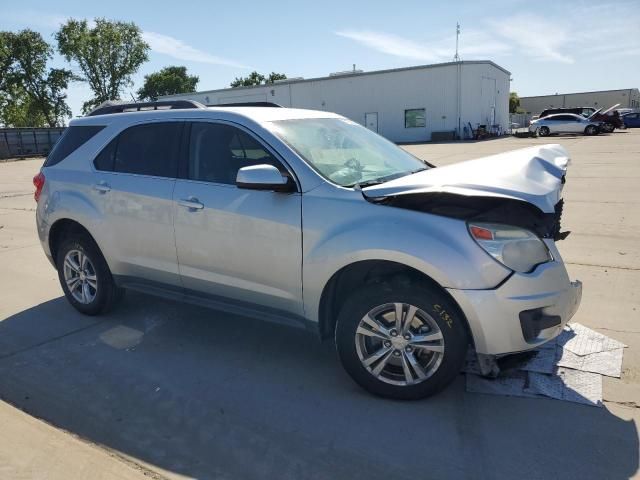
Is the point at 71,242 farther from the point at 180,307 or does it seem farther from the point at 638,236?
the point at 638,236

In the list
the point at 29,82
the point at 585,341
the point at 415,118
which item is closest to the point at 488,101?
the point at 415,118

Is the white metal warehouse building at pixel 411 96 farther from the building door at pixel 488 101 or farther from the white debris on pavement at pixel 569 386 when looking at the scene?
the white debris on pavement at pixel 569 386

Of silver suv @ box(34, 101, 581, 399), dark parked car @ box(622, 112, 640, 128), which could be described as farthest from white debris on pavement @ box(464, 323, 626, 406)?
dark parked car @ box(622, 112, 640, 128)

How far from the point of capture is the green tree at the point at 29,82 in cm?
5928

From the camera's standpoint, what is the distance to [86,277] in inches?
187

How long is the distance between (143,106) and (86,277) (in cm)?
168

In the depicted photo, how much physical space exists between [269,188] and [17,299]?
3622mm

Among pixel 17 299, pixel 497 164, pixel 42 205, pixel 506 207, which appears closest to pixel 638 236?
pixel 497 164

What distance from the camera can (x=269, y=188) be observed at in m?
3.33

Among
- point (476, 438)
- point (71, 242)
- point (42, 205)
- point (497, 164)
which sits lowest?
point (476, 438)

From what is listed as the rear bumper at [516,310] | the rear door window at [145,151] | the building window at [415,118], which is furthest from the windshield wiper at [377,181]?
the building window at [415,118]

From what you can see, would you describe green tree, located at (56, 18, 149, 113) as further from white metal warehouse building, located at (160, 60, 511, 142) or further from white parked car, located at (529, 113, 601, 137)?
white parked car, located at (529, 113, 601, 137)

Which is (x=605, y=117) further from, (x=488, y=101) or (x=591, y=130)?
(x=488, y=101)

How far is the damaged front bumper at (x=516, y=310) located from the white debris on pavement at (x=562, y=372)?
47 centimetres
